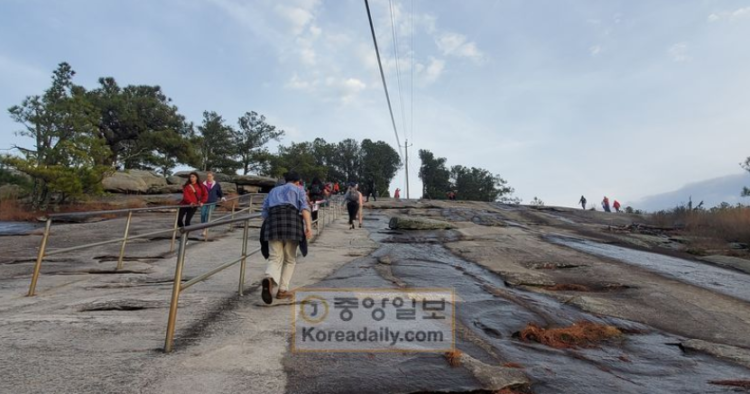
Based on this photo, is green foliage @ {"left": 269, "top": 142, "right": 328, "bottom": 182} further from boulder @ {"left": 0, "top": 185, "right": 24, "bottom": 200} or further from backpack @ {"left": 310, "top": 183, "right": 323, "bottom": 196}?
backpack @ {"left": 310, "top": 183, "right": 323, "bottom": 196}

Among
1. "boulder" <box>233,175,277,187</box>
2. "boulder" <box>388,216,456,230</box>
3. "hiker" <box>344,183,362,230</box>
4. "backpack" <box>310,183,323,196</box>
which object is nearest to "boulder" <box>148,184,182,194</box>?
"boulder" <box>233,175,277,187</box>

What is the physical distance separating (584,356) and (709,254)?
1168 cm

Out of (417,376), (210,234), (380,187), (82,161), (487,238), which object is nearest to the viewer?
(417,376)

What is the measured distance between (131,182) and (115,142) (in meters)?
8.23

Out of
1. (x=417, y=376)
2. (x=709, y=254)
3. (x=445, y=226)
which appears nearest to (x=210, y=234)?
(x=445, y=226)

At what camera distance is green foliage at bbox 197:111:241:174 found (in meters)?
53.3

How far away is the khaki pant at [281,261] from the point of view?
449 centimetres

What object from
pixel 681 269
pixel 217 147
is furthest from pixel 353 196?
pixel 217 147

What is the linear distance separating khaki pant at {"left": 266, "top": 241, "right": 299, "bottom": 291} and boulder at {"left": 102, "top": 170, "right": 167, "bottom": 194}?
27731mm

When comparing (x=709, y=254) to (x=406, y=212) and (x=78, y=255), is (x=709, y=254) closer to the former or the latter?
(x=406, y=212)

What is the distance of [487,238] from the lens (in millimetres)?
12516

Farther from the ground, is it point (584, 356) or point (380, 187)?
point (380, 187)

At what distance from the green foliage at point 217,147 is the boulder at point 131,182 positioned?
22520 mm

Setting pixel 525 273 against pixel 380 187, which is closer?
pixel 525 273
